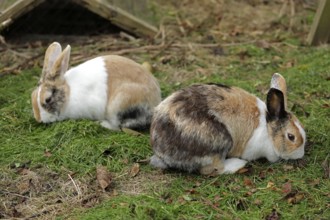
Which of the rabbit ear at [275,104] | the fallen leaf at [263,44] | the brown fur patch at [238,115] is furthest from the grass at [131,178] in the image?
the fallen leaf at [263,44]

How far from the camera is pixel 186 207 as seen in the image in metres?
3.43

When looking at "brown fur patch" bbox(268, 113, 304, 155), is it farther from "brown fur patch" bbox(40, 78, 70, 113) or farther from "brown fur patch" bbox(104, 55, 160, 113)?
"brown fur patch" bbox(40, 78, 70, 113)

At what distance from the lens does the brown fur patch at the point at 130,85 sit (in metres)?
4.32

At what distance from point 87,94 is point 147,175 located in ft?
3.08

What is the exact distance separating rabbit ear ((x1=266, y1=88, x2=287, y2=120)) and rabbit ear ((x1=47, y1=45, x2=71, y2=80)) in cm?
163

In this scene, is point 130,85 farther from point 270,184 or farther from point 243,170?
point 270,184

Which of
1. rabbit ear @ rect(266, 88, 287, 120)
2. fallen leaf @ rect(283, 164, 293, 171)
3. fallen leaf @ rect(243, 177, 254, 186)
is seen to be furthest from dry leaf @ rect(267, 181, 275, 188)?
rabbit ear @ rect(266, 88, 287, 120)

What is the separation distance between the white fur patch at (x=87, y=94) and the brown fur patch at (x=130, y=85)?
0.06m

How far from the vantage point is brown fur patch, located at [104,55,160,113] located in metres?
4.32

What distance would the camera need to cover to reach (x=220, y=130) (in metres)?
3.70

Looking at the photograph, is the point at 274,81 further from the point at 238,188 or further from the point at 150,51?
the point at 150,51

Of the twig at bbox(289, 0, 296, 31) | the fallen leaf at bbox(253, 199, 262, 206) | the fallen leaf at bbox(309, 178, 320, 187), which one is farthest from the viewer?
the twig at bbox(289, 0, 296, 31)

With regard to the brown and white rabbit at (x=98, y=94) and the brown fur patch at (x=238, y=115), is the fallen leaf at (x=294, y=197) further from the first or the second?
the brown and white rabbit at (x=98, y=94)

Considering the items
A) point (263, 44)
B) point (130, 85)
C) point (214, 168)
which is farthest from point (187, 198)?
point (263, 44)
